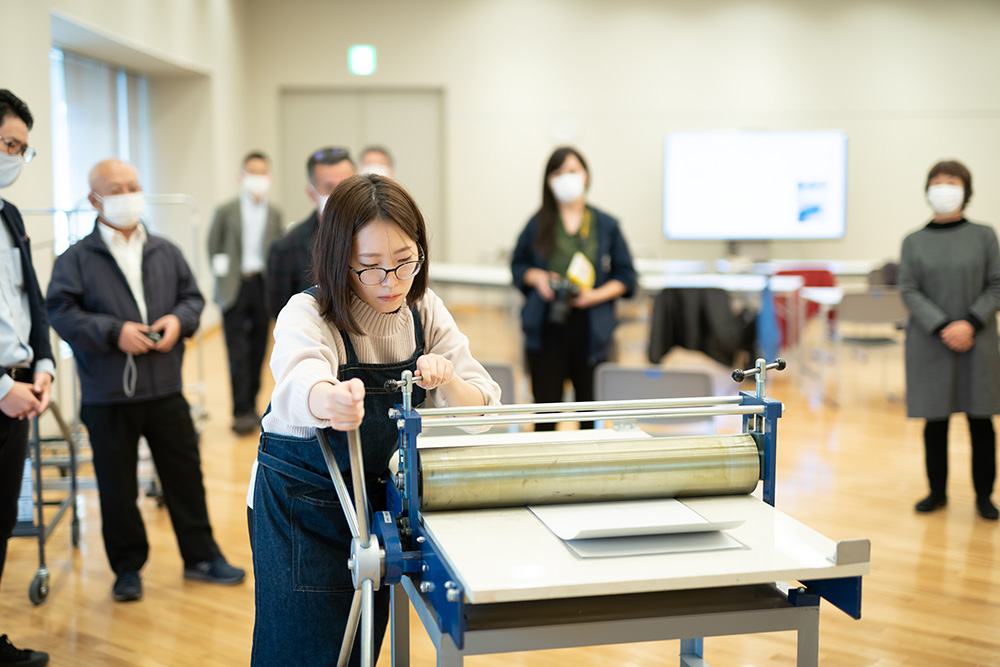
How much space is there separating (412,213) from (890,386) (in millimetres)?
5732

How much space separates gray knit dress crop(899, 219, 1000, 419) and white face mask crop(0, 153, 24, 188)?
10.4 feet

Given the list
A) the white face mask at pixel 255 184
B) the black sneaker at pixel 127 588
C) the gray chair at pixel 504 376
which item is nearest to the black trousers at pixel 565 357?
the gray chair at pixel 504 376

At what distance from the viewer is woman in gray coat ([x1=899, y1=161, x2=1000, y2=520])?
364 cm

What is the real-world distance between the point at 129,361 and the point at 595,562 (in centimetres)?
208

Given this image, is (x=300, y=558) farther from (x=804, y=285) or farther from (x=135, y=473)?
(x=804, y=285)

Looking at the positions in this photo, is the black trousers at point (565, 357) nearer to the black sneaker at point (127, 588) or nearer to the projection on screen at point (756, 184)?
the black sneaker at point (127, 588)

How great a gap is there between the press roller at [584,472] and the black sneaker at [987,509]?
263 centimetres

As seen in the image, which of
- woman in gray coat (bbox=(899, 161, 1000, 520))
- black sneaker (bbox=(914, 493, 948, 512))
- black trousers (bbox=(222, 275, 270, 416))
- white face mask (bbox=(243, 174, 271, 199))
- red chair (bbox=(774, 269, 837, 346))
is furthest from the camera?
red chair (bbox=(774, 269, 837, 346))

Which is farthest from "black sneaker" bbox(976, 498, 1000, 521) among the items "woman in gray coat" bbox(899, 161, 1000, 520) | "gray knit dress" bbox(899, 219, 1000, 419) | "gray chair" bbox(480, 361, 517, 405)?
"gray chair" bbox(480, 361, 517, 405)

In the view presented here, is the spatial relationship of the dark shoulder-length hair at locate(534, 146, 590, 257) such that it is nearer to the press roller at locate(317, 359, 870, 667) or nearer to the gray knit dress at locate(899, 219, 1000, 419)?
the gray knit dress at locate(899, 219, 1000, 419)

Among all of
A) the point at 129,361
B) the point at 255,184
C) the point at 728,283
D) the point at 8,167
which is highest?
the point at 255,184

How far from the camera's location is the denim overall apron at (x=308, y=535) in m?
1.69

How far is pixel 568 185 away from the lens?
3721 mm

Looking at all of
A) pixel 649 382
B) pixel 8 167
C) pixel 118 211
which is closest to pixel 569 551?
pixel 8 167
